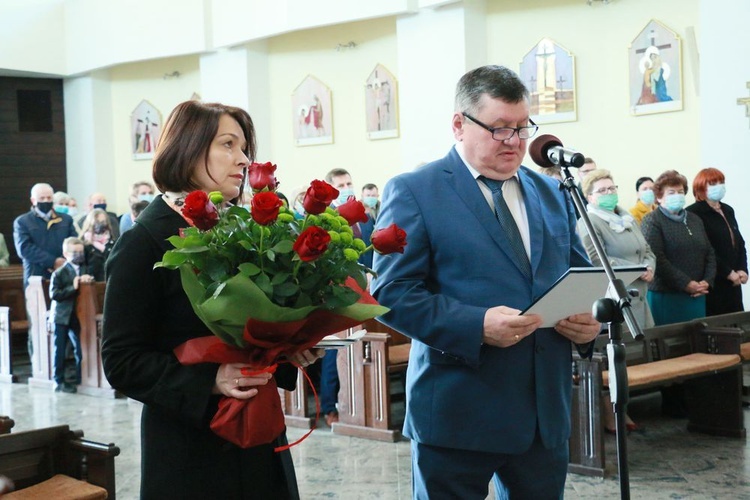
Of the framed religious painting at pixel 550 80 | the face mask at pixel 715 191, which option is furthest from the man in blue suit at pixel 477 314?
the framed religious painting at pixel 550 80

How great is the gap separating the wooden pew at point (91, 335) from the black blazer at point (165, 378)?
629 centimetres

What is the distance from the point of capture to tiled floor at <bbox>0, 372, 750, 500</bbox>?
4.83m

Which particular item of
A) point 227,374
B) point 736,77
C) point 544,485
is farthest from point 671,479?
point 736,77

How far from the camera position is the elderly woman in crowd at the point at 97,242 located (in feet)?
28.2

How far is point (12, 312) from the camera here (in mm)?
10547

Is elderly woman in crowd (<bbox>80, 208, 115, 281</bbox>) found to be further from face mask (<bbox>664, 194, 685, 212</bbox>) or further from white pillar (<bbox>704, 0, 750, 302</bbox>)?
white pillar (<bbox>704, 0, 750, 302</bbox>)

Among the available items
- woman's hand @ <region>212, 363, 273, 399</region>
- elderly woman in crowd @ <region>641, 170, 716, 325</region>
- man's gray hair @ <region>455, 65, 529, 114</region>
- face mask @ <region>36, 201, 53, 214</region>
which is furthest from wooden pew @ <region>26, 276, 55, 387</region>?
woman's hand @ <region>212, 363, 273, 399</region>

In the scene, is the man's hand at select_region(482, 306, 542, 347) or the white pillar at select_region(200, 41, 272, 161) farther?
the white pillar at select_region(200, 41, 272, 161)

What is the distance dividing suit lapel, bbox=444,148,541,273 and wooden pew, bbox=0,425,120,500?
5.10 ft

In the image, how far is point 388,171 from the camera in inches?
476

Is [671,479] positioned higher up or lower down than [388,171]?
lower down

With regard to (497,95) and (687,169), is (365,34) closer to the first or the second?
(687,169)

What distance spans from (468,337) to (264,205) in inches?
29.8

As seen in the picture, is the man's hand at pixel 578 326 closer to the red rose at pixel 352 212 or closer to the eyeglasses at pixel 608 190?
the red rose at pixel 352 212
